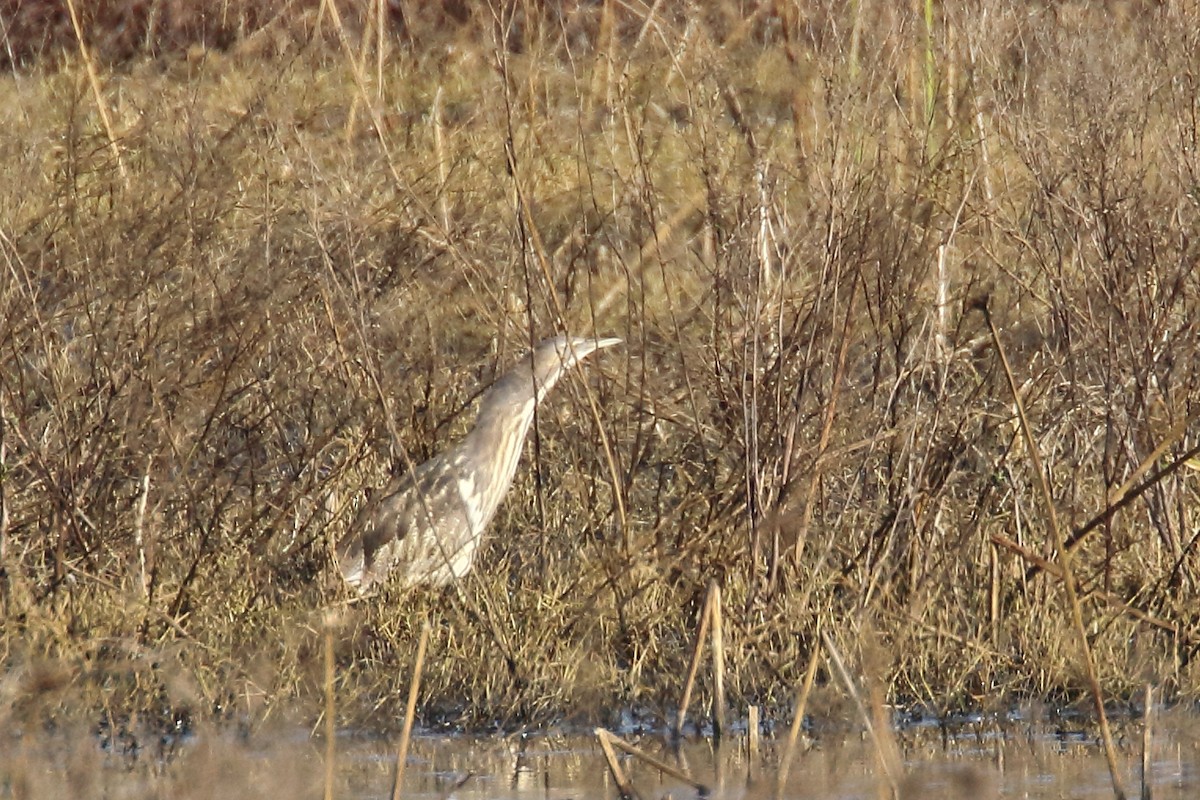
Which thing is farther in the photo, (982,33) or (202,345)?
(202,345)

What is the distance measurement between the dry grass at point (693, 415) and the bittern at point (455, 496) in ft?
0.32

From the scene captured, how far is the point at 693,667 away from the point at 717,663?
0.05 m

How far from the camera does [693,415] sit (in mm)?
4762

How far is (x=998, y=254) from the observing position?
4.75 metres

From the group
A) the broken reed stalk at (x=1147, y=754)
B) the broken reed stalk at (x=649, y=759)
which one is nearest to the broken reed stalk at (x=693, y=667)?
the broken reed stalk at (x=649, y=759)

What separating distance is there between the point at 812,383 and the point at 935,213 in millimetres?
786

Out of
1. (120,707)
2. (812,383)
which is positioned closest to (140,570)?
(120,707)

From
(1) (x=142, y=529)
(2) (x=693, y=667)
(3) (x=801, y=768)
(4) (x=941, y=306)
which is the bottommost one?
(3) (x=801, y=768)

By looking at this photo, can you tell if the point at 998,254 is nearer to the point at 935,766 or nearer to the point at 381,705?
the point at 935,766

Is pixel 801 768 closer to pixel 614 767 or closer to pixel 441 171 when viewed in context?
pixel 614 767

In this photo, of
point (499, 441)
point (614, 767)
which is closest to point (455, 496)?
point (499, 441)

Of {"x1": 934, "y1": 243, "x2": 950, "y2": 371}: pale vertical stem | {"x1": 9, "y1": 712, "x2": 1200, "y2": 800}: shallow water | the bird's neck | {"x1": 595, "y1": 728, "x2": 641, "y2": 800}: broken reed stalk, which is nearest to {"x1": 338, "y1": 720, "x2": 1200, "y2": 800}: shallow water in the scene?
{"x1": 9, "y1": 712, "x2": 1200, "y2": 800}: shallow water

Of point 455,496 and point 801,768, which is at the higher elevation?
point 455,496

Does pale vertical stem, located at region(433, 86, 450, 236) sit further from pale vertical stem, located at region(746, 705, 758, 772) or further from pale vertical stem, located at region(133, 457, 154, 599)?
pale vertical stem, located at region(746, 705, 758, 772)
